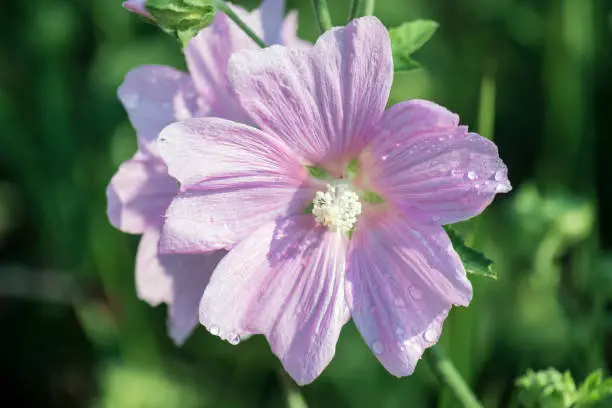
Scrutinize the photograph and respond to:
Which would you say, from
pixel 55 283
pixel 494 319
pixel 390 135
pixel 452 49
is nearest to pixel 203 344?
pixel 55 283

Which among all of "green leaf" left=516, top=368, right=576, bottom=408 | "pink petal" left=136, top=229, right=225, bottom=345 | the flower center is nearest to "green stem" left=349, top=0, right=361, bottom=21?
the flower center

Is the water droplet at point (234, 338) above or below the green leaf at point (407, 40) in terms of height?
below

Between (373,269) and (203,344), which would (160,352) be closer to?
(203,344)

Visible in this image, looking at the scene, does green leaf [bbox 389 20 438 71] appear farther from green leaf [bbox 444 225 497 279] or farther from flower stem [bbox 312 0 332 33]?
green leaf [bbox 444 225 497 279]

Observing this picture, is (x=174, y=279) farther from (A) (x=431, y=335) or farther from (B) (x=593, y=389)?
(B) (x=593, y=389)

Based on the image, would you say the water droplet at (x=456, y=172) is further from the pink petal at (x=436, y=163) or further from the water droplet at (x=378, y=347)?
the water droplet at (x=378, y=347)

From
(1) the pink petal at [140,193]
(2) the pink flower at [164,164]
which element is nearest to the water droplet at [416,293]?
(2) the pink flower at [164,164]
